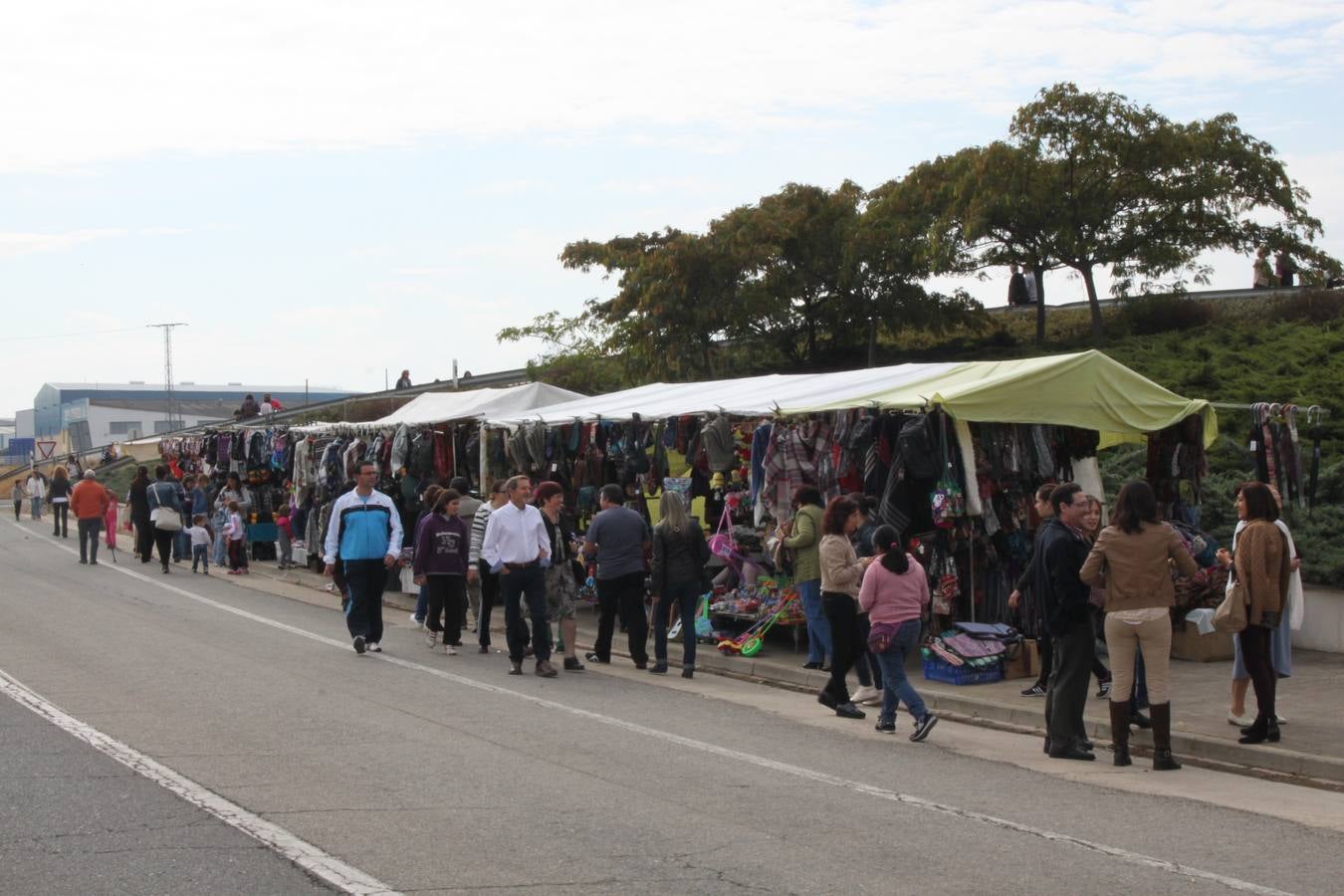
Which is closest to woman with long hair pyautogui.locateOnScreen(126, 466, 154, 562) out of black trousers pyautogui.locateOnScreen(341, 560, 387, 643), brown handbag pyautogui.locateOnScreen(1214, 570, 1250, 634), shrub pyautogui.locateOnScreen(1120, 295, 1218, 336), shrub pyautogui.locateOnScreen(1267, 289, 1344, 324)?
black trousers pyautogui.locateOnScreen(341, 560, 387, 643)

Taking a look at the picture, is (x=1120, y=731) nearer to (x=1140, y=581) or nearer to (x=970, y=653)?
(x=1140, y=581)

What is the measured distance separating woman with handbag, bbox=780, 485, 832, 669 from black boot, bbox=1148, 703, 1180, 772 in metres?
4.34

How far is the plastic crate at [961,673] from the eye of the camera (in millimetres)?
12664

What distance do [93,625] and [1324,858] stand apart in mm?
14310

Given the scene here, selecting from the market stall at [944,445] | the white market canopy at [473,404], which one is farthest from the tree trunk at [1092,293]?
the market stall at [944,445]

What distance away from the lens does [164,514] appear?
25.0m

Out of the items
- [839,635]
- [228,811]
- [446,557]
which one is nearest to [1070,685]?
[839,635]

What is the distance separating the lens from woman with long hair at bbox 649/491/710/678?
13.8 m

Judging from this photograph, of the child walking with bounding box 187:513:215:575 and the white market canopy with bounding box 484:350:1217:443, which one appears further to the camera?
the child walking with bounding box 187:513:215:575

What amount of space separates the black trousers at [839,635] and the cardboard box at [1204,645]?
13.4 feet

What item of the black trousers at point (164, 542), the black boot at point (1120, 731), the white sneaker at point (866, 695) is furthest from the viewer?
the black trousers at point (164, 542)

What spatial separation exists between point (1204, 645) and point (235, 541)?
17438 millimetres

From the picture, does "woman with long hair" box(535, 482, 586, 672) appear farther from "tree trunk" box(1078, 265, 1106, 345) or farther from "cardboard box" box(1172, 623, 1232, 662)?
"tree trunk" box(1078, 265, 1106, 345)

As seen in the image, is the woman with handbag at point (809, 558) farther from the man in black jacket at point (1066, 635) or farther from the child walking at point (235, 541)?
the child walking at point (235, 541)
